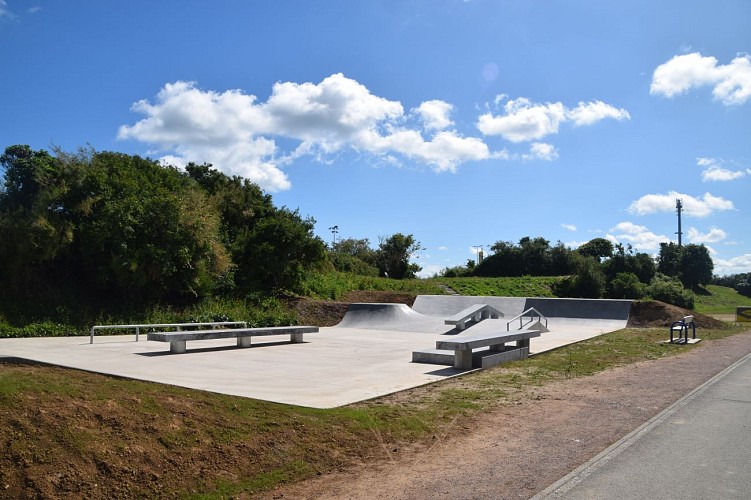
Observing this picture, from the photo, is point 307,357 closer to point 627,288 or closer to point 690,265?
point 627,288

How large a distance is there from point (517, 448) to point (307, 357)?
270 inches

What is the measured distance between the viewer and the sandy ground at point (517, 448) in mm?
4395

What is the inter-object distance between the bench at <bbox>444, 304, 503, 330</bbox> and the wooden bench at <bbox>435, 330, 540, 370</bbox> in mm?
5234

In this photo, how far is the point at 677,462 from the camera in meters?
4.91

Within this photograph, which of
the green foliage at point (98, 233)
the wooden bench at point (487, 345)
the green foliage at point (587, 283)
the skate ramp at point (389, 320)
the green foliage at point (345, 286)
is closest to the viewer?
the wooden bench at point (487, 345)

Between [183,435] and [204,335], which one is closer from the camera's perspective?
[183,435]

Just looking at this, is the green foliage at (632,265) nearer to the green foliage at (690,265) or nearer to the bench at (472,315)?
the green foliage at (690,265)

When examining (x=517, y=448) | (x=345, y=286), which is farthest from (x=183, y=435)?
(x=345, y=286)

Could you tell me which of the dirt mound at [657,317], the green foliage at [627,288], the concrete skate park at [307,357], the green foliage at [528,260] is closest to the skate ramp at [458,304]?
the concrete skate park at [307,357]

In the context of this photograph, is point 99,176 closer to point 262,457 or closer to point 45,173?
point 45,173

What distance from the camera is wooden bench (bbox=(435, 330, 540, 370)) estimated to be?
10312 millimetres

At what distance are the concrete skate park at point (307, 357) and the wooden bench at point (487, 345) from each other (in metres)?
0.16

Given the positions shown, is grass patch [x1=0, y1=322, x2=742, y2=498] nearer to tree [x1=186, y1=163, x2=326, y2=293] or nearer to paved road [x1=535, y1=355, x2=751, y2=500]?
paved road [x1=535, y1=355, x2=751, y2=500]

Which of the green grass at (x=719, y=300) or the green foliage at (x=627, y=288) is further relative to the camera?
the green grass at (x=719, y=300)
